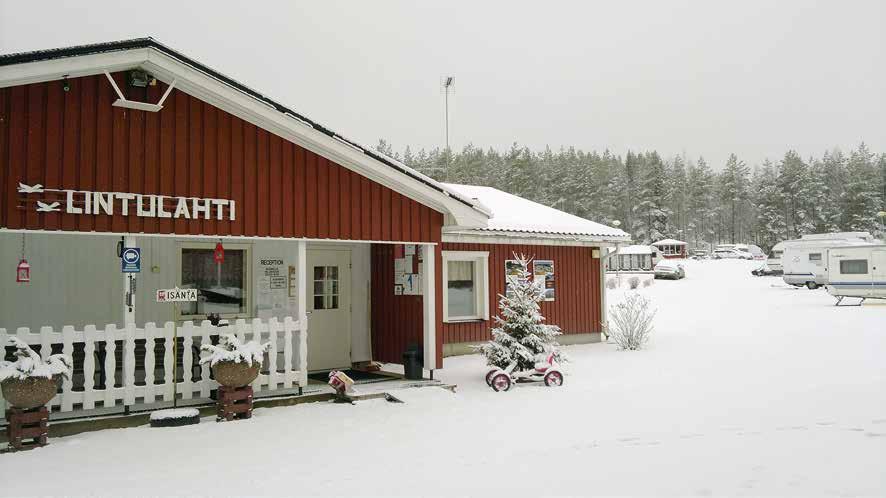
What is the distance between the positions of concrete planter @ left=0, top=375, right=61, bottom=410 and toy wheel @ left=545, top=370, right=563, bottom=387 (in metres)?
6.87

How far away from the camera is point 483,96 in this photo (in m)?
162

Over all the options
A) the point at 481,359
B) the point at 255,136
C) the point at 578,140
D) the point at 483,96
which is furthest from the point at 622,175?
the point at 578,140

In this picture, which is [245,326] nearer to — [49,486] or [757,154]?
[49,486]

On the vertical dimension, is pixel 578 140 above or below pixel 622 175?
above

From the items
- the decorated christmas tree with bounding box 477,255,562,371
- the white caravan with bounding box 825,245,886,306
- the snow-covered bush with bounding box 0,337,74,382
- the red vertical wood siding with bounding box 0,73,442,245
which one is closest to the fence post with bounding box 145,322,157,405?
the snow-covered bush with bounding box 0,337,74,382

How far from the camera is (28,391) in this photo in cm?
623

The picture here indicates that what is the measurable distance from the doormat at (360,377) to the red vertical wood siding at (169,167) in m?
2.35

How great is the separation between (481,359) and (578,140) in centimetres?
17113

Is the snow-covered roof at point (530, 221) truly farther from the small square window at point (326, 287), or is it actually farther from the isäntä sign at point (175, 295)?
the isäntä sign at point (175, 295)

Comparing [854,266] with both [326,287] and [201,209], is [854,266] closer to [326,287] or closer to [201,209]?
[326,287]

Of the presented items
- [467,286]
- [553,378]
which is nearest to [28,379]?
[553,378]

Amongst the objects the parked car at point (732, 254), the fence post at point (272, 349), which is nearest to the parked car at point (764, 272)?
the parked car at point (732, 254)

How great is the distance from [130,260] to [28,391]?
1.81m

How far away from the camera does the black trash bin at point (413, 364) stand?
9.99 metres
